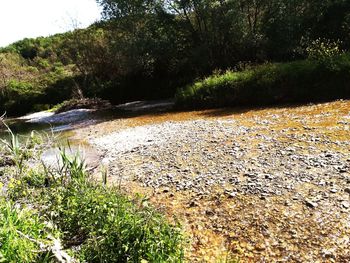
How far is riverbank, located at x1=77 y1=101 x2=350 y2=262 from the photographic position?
659cm

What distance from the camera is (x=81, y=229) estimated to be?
627 cm

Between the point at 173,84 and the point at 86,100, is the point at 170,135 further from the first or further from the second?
the point at 86,100

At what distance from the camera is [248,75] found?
845 inches

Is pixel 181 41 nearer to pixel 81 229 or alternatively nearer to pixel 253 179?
pixel 253 179

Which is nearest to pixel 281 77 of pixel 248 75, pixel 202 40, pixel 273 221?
pixel 248 75

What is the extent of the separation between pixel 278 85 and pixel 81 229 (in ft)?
55.1

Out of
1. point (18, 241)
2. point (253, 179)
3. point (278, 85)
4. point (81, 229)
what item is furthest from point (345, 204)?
point (278, 85)

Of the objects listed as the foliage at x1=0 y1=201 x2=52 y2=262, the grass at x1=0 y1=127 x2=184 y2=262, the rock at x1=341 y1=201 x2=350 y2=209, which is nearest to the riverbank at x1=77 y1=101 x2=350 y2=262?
the rock at x1=341 y1=201 x2=350 y2=209

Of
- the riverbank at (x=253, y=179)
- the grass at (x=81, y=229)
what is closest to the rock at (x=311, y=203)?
the riverbank at (x=253, y=179)

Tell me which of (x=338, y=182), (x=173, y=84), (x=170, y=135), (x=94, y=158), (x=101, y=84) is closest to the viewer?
(x=338, y=182)

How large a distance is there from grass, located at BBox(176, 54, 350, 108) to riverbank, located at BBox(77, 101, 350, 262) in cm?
202

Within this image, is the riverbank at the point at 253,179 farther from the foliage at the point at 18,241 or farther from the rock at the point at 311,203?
the foliage at the point at 18,241

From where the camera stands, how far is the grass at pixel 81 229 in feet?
16.0

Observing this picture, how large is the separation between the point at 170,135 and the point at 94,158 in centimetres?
368
